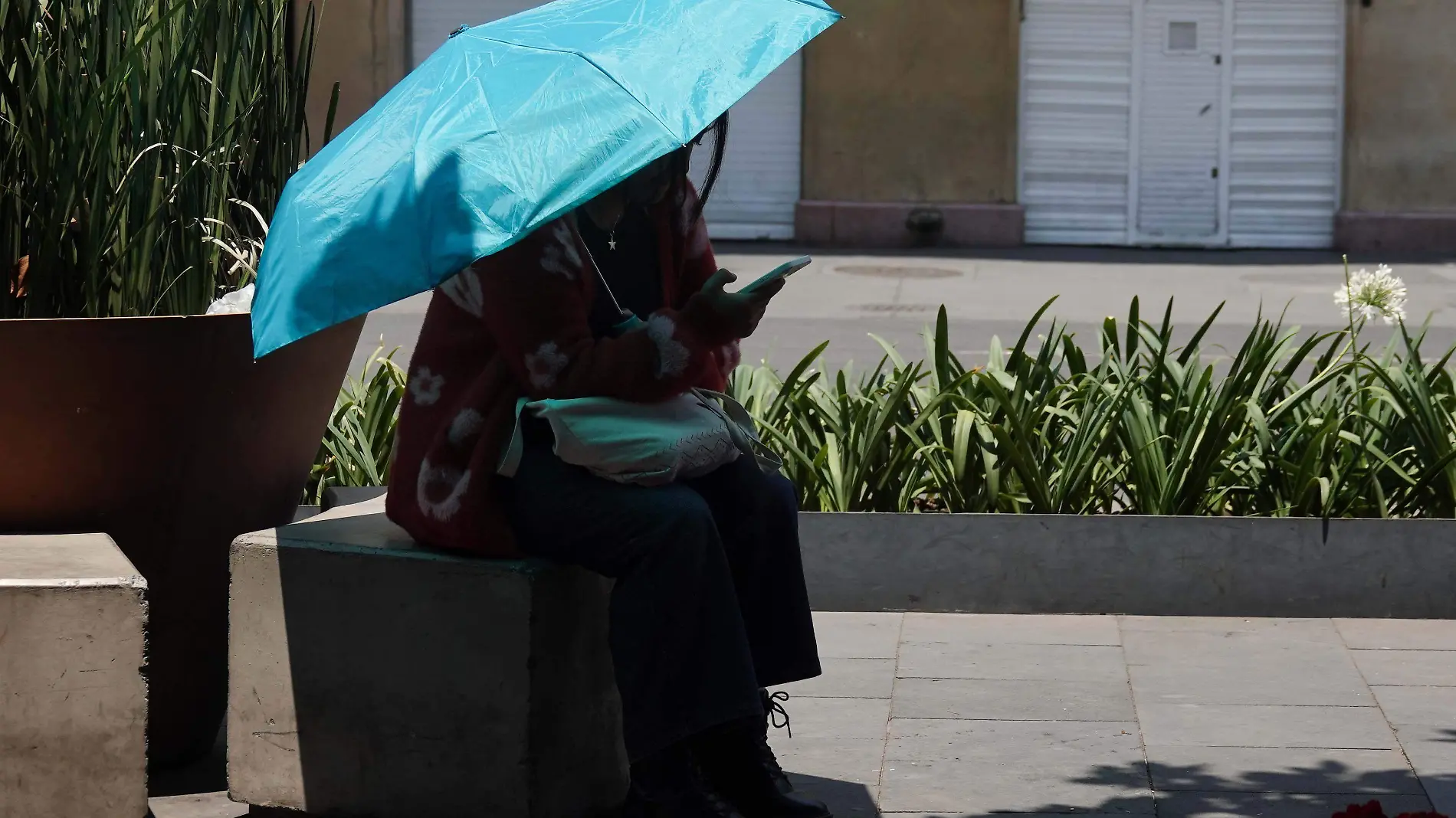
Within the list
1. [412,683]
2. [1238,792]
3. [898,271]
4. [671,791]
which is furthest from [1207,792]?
[898,271]

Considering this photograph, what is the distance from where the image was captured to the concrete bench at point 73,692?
3369mm

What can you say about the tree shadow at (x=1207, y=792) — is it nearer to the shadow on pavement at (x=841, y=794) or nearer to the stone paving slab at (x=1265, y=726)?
the shadow on pavement at (x=841, y=794)

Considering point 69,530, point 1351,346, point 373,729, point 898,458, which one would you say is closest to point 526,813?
point 373,729

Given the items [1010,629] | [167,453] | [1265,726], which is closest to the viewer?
[167,453]

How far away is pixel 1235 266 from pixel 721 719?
14239mm

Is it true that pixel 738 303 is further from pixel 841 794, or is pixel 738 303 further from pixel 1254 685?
pixel 1254 685

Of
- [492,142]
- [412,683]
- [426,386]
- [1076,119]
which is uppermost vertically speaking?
[492,142]

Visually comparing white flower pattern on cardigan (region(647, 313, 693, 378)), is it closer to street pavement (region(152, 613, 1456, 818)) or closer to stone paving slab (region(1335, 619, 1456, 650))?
street pavement (region(152, 613, 1456, 818))

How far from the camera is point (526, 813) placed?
11.5ft

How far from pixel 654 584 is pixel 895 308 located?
404 inches

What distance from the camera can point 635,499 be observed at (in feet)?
11.0

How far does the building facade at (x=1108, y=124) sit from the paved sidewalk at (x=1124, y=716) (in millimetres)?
13275

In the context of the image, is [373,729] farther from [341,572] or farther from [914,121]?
[914,121]

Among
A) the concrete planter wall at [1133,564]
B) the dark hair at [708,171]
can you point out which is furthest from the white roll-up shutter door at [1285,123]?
the dark hair at [708,171]
